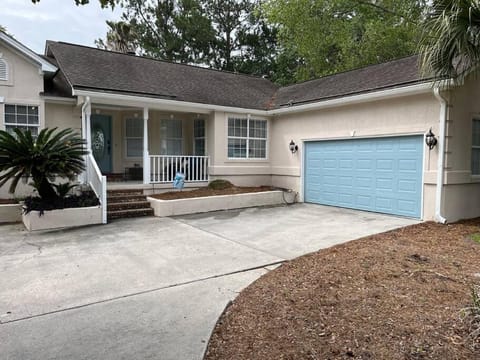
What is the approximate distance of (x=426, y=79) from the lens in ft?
28.2

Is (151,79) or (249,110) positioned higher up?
(151,79)

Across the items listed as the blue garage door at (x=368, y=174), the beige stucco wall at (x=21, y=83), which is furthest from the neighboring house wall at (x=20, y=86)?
the blue garage door at (x=368, y=174)

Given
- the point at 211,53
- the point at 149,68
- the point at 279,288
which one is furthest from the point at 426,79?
the point at 211,53

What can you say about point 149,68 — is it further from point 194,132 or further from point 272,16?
point 272,16

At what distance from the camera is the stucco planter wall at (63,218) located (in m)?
8.41

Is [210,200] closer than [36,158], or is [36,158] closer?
[36,158]

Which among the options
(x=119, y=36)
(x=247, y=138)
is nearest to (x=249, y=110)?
(x=247, y=138)

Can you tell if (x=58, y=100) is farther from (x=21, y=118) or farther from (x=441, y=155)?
(x=441, y=155)

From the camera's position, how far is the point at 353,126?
1079cm

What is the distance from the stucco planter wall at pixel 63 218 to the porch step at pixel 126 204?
21.2 inches

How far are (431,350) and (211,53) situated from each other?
90.8 feet

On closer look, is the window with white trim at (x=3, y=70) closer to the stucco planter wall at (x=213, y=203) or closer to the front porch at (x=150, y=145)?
the front porch at (x=150, y=145)

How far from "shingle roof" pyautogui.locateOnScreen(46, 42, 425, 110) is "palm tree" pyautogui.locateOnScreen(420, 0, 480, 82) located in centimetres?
125

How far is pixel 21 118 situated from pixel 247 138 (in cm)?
745
